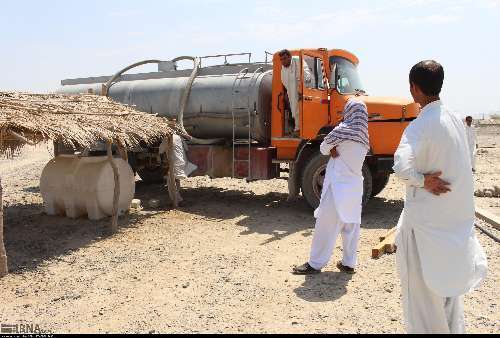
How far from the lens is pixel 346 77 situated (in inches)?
340

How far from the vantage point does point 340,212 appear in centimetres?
504

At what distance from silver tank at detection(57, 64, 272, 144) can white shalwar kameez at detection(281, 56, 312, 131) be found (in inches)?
29.5

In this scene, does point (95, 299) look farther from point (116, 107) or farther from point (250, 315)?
point (116, 107)

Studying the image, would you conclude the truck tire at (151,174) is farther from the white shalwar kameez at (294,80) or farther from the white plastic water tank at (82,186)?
the white shalwar kameez at (294,80)

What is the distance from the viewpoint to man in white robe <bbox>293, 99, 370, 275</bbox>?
5027 millimetres

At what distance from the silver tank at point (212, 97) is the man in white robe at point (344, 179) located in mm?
4083

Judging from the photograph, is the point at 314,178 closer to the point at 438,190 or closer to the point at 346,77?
the point at 346,77

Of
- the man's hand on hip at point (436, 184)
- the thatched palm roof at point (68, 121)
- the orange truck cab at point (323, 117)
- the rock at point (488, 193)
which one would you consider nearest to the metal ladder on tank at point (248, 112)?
the orange truck cab at point (323, 117)

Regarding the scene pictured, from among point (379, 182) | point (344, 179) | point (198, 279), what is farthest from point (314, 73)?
point (198, 279)

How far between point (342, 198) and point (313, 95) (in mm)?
3602

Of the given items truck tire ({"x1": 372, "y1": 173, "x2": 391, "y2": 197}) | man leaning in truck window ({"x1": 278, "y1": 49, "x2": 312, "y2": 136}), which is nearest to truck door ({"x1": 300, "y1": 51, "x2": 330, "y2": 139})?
man leaning in truck window ({"x1": 278, "y1": 49, "x2": 312, "y2": 136})

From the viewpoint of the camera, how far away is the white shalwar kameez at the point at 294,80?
834 cm

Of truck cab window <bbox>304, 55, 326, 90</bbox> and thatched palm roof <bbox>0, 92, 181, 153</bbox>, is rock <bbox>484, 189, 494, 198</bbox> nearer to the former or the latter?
truck cab window <bbox>304, 55, 326, 90</bbox>

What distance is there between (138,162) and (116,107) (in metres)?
3.17
